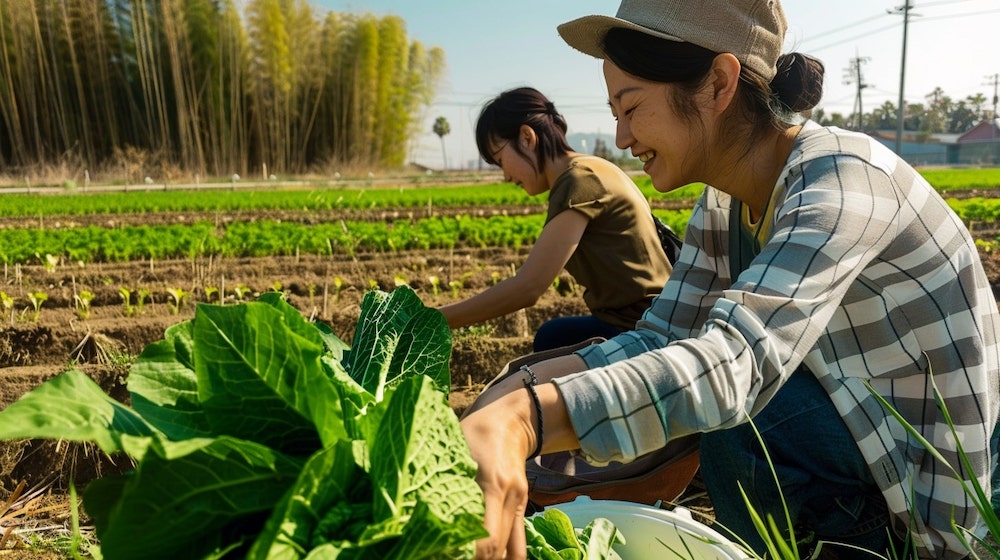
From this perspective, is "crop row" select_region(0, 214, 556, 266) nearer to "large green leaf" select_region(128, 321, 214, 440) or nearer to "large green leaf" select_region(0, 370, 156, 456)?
"large green leaf" select_region(128, 321, 214, 440)

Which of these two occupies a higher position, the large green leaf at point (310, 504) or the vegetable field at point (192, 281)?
the large green leaf at point (310, 504)

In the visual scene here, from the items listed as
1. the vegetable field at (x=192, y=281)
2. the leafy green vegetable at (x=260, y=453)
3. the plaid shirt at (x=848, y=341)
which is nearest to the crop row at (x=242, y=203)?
the vegetable field at (x=192, y=281)

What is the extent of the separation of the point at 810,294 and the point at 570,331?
5.92 feet

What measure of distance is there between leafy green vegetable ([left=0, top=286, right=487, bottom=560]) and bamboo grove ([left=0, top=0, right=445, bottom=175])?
25.5 m

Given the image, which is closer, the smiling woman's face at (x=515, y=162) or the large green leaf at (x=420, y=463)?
the large green leaf at (x=420, y=463)

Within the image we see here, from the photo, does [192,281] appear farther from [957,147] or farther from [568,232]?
[957,147]

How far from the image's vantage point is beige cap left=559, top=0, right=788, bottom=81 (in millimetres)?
1561

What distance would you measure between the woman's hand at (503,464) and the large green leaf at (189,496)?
0.77 ft

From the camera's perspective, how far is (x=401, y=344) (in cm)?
134

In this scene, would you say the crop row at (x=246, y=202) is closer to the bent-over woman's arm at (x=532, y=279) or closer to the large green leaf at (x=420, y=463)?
the bent-over woman's arm at (x=532, y=279)

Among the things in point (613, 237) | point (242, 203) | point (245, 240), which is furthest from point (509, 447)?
point (242, 203)

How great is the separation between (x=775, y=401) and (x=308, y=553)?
1305 mm

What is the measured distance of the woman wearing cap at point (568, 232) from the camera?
2756 millimetres

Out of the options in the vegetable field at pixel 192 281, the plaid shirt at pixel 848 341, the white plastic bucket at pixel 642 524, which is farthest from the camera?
the vegetable field at pixel 192 281
